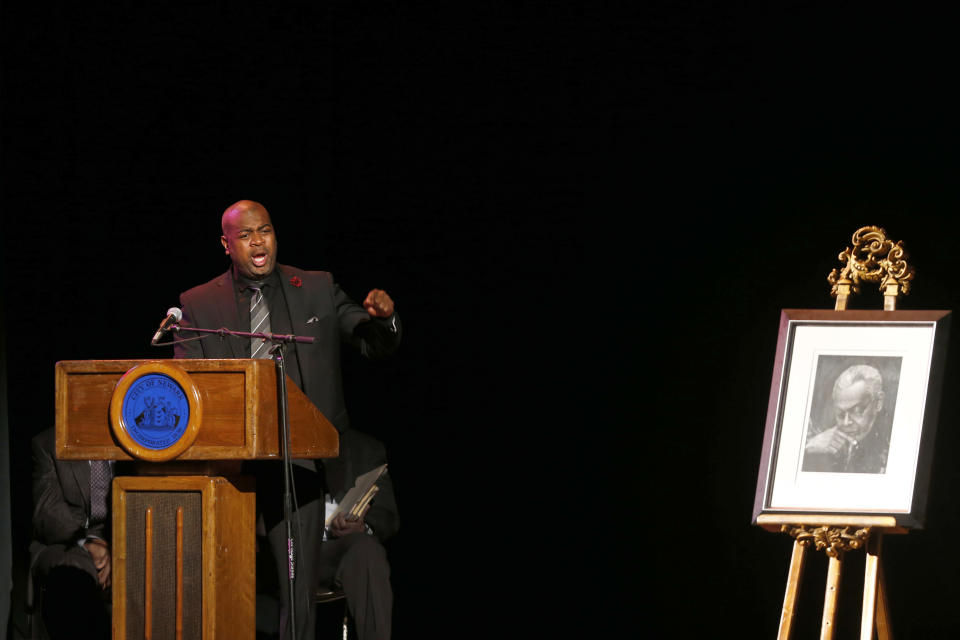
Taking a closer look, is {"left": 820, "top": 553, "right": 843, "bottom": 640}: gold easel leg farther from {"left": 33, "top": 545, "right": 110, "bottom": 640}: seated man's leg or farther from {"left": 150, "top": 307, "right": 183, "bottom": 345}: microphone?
{"left": 33, "top": 545, "right": 110, "bottom": 640}: seated man's leg

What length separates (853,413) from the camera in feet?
10.7

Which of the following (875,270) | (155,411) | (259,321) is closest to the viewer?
(155,411)

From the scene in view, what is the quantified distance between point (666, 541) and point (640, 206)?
1125 mm

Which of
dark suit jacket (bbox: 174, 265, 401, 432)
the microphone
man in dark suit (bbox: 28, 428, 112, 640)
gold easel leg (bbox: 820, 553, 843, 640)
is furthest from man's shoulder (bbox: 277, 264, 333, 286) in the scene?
gold easel leg (bbox: 820, 553, 843, 640)

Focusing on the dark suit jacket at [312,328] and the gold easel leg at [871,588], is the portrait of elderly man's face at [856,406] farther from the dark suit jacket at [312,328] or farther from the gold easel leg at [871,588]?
the dark suit jacket at [312,328]

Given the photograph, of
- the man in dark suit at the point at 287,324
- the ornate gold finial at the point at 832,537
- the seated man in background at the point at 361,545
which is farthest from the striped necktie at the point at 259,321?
the ornate gold finial at the point at 832,537

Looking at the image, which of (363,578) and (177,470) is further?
(363,578)

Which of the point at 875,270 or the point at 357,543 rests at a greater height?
the point at 875,270

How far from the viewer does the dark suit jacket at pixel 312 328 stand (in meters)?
3.54

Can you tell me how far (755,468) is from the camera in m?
3.92

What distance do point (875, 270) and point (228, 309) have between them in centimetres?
187

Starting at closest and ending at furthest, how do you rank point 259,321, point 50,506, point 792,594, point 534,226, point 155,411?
point 155,411
point 792,594
point 259,321
point 50,506
point 534,226

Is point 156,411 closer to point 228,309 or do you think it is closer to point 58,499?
point 228,309

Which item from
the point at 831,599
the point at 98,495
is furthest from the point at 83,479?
the point at 831,599
